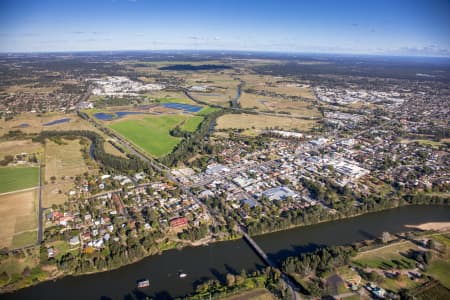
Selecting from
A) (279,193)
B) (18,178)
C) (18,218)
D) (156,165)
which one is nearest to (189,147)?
(156,165)

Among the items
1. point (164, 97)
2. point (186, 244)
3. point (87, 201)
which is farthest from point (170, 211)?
point (164, 97)

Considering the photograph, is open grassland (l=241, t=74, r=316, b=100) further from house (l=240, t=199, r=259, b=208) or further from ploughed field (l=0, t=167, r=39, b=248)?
ploughed field (l=0, t=167, r=39, b=248)

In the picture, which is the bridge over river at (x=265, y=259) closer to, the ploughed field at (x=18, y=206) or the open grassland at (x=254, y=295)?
the open grassland at (x=254, y=295)

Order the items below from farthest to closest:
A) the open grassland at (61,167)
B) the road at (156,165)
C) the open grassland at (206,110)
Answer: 1. the open grassland at (206,110)
2. the open grassland at (61,167)
3. the road at (156,165)

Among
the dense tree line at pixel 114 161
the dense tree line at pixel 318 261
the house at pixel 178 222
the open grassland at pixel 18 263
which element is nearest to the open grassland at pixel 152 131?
the dense tree line at pixel 114 161

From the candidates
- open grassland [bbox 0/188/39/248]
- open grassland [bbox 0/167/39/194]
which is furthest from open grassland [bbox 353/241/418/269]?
open grassland [bbox 0/167/39/194]

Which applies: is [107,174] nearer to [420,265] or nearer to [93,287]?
[93,287]

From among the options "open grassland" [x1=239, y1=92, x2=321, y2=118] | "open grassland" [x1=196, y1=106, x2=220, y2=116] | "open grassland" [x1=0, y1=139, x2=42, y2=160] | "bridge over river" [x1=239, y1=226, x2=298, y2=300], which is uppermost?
"open grassland" [x1=239, y1=92, x2=321, y2=118]
